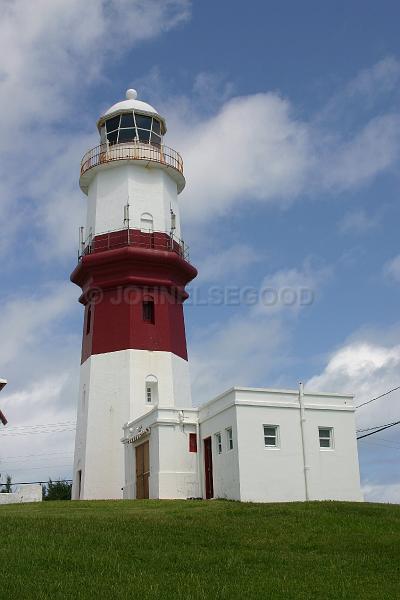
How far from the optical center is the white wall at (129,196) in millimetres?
38406

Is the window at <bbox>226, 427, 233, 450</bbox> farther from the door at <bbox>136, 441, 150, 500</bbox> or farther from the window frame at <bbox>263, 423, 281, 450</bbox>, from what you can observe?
the door at <bbox>136, 441, 150, 500</bbox>

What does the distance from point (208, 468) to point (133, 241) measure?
38.1 feet

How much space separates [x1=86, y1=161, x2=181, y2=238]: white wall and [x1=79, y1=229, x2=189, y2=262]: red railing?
1.23 ft

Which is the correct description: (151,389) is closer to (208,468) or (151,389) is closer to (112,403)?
(112,403)

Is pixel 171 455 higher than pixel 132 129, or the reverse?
pixel 132 129

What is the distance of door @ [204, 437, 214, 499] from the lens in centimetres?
3077

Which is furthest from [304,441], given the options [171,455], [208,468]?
[171,455]

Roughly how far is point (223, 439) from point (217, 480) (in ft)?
5.08

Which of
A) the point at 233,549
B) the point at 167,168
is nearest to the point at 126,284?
the point at 167,168

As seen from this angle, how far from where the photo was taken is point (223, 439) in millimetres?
29688

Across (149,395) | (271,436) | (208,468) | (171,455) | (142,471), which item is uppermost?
(149,395)

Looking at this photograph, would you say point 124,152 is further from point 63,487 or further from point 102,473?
point 63,487

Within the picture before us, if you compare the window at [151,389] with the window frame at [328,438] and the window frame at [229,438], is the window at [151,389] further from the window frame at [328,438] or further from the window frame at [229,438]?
the window frame at [328,438]

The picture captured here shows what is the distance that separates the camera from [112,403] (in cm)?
3538
